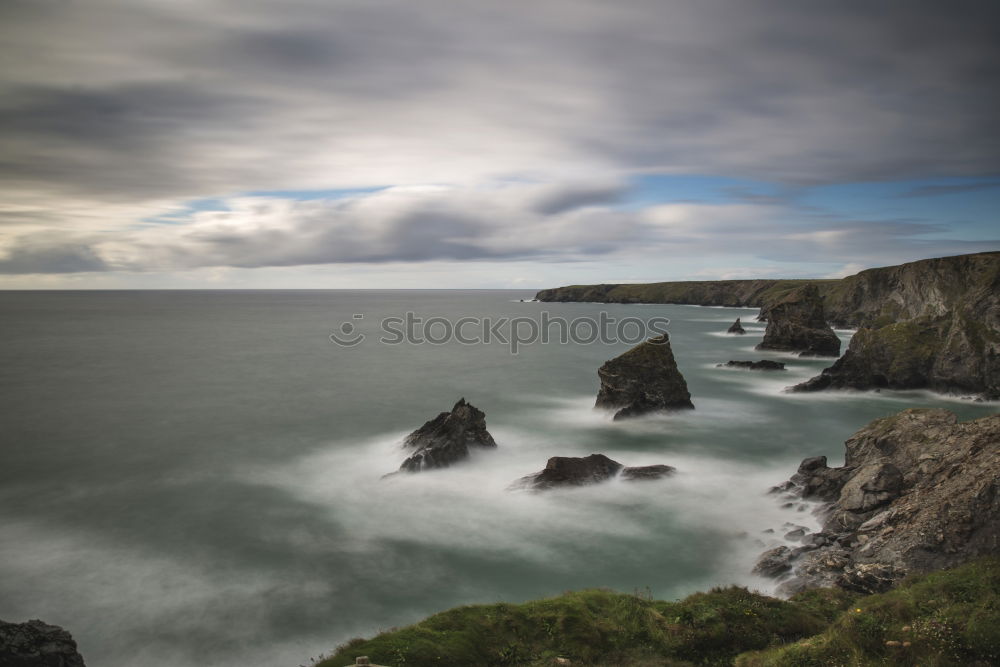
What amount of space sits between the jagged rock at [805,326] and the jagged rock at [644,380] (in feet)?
122

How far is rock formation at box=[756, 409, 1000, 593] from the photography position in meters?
14.5

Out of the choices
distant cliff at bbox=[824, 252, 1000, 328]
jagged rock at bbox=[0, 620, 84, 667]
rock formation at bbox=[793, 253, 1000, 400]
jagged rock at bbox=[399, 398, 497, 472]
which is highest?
distant cliff at bbox=[824, 252, 1000, 328]

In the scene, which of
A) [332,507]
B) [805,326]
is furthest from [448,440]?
[805,326]

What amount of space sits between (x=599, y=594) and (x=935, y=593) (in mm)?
7225

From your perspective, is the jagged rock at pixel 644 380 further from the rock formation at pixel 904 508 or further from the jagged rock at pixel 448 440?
the rock formation at pixel 904 508

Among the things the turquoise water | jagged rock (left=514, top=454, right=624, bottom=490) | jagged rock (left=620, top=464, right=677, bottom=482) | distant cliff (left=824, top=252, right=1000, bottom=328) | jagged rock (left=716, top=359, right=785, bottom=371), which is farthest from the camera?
jagged rock (left=716, top=359, right=785, bottom=371)

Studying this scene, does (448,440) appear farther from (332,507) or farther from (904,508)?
(904,508)

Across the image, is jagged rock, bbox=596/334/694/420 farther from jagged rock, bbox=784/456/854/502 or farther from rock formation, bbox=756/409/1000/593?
rock formation, bbox=756/409/1000/593

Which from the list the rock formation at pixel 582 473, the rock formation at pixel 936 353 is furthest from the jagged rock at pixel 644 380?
the rock formation at pixel 936 353

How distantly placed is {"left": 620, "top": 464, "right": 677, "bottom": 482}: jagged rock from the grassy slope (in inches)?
519

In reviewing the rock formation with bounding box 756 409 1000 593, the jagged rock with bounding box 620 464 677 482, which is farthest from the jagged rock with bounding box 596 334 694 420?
the rock formation with bounding box 756 409 1000 593

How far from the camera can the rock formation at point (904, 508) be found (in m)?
14.5

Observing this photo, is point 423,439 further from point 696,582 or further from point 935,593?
point 935,593

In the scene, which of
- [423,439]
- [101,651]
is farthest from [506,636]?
[423,439]
